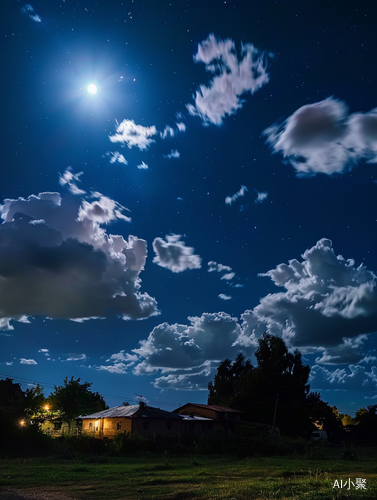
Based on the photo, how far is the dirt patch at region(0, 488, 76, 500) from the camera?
564 inches

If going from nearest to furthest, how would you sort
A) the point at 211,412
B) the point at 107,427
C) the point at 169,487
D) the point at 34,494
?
the point at 34,494 → the point at 169,487 → the point at 107,427 → the point at 211,412

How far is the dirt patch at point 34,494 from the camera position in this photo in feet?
47.0

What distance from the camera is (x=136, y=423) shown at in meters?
49.6

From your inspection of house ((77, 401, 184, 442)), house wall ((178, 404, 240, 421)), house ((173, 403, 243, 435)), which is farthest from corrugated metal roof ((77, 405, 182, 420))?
house wall ((178, 404, 240, 421))

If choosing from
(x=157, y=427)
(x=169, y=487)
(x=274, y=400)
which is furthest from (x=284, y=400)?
(x=169, y=487)

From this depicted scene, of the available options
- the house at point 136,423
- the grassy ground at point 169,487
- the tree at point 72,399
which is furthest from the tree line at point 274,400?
the grassy ground at point 169,487

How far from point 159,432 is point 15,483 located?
3605 centimetres

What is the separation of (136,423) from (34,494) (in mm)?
36236

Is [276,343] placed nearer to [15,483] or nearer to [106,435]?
[106,435]

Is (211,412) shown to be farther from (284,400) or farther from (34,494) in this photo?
(34,494)

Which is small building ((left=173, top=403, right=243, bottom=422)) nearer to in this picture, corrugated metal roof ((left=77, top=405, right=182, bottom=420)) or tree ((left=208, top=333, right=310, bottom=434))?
tree ((left=208, top=333, right=310, bottom=434))

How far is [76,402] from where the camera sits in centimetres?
8006

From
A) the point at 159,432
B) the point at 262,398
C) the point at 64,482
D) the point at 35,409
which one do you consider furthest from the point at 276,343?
the point at 64,482

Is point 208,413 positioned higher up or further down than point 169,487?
higher up
